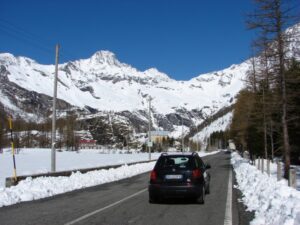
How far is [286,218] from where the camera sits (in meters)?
8.28

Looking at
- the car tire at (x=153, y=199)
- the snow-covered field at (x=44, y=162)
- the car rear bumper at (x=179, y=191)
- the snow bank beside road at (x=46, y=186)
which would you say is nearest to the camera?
the car rear bumper at (x=179, y=191)

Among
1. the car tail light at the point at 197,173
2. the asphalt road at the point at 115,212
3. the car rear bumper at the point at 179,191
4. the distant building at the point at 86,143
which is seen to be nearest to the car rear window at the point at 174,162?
the car tail light at the point at 197,173

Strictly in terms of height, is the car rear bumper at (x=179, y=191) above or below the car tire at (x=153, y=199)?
above

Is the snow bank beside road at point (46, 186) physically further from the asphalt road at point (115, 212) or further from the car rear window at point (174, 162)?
the car rear window at point (174, 162)

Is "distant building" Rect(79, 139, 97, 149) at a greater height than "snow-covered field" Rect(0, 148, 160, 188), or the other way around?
"distant building" Rect(79, 139, 97, 149)

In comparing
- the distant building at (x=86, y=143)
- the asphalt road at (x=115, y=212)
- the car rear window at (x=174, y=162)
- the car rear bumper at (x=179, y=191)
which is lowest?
the asphalt road at (x=115, y=212)

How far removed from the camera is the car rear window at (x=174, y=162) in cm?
1401

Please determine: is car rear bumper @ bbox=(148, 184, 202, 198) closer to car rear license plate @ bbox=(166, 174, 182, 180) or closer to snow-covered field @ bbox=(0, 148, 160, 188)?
car rear license plate @ bbox=(166, 174, 182, 180)

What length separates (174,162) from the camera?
14.5m

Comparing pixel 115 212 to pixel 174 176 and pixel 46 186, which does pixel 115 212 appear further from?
pixel 46 186

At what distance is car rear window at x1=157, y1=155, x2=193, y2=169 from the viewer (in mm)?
14008

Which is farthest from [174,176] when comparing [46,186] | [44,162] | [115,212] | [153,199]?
[44,162]

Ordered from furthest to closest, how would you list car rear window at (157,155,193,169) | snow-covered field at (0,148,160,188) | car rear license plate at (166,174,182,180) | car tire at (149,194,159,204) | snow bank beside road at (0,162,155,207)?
snow-covered field at (0,148,160,188) < snow bank beside road at (0,162,155,207) < car tire at (149,194,159,204) < car rear window at (157,155,193,169) < car rear license plate at (166,174,182,180)

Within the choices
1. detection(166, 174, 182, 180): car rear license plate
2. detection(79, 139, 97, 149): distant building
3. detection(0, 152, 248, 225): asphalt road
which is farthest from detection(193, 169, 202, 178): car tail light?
detection(79, 139, 97, 149): distant building
